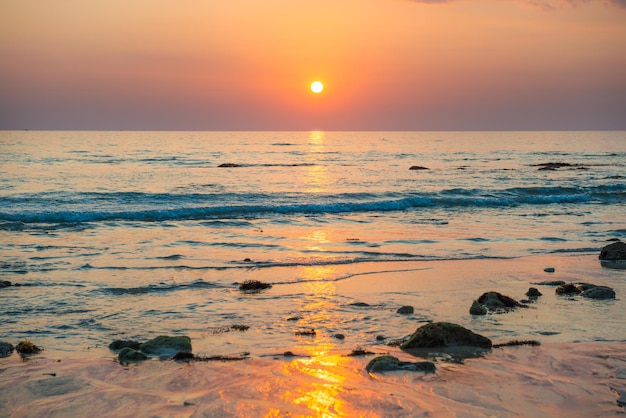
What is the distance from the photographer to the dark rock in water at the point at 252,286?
13305 millimetres

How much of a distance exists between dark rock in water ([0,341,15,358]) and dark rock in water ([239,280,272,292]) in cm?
509

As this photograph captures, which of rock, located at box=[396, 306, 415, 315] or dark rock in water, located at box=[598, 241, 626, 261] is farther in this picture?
dark rock in water, located at box=[598, 241, 626, 261]

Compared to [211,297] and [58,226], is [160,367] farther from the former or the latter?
[58,226]

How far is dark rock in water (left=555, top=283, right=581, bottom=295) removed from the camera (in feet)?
41.6

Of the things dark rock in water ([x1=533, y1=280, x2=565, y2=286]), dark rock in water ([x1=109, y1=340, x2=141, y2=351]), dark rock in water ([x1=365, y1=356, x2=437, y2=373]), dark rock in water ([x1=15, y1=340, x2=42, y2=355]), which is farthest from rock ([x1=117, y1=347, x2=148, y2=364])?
dark rock in water ([x1=533, y1=280, x2=565, y2=286])

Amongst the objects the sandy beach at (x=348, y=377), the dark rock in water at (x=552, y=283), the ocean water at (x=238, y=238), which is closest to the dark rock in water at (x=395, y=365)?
the sandy beach at (x=348, y=377)

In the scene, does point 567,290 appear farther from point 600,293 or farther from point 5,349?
point 5,349

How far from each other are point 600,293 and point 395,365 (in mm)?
6139

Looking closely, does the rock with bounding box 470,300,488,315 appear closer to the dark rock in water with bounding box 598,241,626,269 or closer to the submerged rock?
the submerged rock

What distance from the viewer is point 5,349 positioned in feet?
29.6

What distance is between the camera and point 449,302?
39.8 feet

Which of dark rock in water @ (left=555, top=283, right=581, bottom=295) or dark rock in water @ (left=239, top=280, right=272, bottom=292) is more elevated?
dark rock in water @ (left=555, top=283, right=581, bottom=295)

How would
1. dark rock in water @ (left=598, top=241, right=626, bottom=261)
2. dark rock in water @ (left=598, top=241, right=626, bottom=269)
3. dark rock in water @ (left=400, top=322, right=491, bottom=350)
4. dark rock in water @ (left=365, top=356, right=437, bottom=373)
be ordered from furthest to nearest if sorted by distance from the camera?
1. dark rock in water @ (left=598, top=241, right=626, bottom=261)
2. dark rock in water @ (left=598, top=241, right=626, bottom=269)
3. dark rock in water @ (left=400, top=322, right=491, bottom=350)
4. dark rock in water @ (left=365, top=356, right=437, bottom=373)

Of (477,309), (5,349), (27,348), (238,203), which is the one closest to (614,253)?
(477,309)
